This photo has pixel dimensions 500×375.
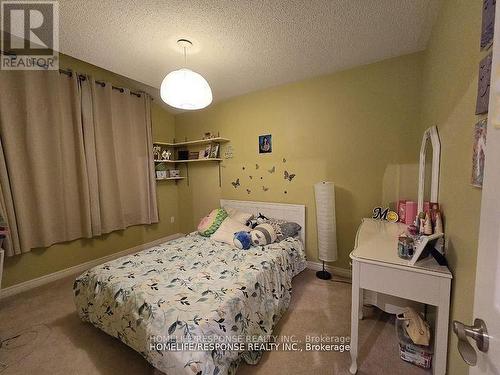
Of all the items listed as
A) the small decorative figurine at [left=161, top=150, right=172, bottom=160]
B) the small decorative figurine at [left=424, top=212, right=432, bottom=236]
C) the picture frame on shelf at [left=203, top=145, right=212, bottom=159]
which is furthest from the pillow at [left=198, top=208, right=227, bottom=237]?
the small decorative figurine at [left=424, top=212, right=432, bottom=236]

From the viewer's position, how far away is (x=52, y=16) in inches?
64.8

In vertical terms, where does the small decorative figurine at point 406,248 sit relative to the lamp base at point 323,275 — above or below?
above

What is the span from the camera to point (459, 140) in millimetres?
1081

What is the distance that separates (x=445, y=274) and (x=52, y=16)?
3136 mm

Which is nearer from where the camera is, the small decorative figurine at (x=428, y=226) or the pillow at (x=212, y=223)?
the small decorative figurine at (x=428, y=226)

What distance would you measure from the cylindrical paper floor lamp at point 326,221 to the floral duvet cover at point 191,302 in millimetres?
559

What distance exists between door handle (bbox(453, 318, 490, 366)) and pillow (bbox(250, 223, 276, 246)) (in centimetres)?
175

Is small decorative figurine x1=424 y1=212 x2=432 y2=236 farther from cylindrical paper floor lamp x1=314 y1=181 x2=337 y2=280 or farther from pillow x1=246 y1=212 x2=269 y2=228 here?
pillow x1=246 y1=212 x2=269 y2=228

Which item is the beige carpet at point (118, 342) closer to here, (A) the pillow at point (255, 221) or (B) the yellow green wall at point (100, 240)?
(B) the yellow green wall at point (100, 240)

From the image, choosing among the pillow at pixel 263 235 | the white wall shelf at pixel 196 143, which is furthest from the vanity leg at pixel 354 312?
the white wall shelf at pixel 196 143

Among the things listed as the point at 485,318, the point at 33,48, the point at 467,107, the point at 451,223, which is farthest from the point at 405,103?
the point at 33,48

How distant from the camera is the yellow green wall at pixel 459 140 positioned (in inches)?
35.4

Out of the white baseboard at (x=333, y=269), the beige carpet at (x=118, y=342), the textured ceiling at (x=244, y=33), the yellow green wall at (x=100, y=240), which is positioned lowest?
the beige carpet at (x=118, y=342)

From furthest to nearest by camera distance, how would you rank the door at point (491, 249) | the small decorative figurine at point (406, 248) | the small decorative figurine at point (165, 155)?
1. the small decorative figurine at point (165, 155)
2. the small decorative figurine at point (406, 248)
3. the door at point (491, 249)
